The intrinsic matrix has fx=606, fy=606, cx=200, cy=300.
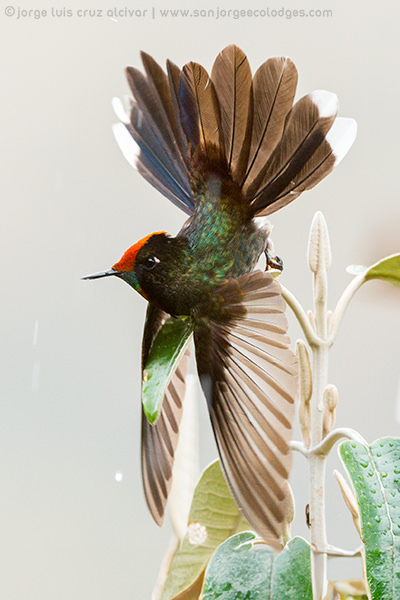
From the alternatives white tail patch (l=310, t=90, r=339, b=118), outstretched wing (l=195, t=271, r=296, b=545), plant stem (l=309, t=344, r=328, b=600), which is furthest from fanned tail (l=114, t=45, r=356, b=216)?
plant stem (l=309, t=344, r=328, b=600)

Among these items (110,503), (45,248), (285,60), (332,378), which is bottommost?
(110,503)

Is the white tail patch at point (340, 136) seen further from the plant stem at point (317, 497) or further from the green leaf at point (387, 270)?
the plant stem at point (317, 497)

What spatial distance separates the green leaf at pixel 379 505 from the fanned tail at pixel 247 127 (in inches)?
9.9

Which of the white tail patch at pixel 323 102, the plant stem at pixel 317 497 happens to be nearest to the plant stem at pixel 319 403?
the plant stem at pixel 317 497

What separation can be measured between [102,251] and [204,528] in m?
0.33

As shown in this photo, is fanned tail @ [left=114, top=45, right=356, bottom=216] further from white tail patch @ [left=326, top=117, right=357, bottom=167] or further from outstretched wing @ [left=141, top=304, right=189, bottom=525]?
outstretched wing @ [left=141, top=304, right=189, bottom=525]

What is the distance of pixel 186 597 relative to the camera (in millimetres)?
649

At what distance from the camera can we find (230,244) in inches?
22.9

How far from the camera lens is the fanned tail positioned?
→ 0.58 metres

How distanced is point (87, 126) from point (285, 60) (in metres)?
0.25

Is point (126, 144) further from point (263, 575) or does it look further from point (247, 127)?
point (263, 575)

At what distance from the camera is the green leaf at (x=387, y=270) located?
618mm

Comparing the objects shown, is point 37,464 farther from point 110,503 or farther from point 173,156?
point 173,156

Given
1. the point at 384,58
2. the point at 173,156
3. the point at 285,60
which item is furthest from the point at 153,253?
the point at 384,58
